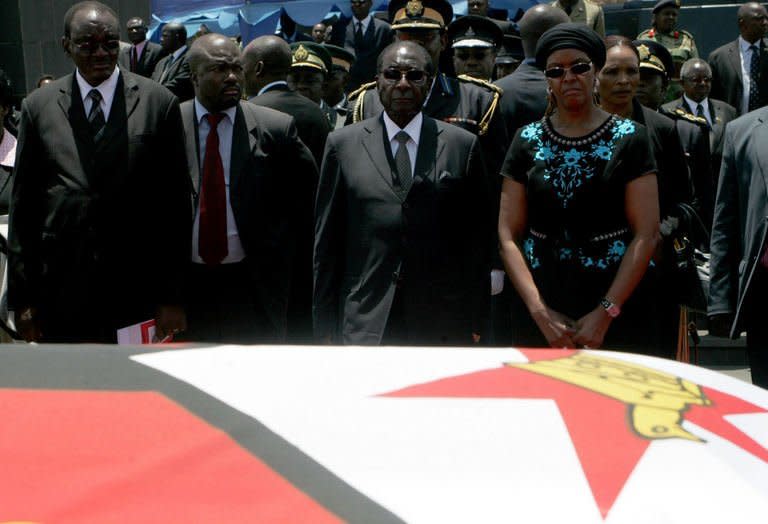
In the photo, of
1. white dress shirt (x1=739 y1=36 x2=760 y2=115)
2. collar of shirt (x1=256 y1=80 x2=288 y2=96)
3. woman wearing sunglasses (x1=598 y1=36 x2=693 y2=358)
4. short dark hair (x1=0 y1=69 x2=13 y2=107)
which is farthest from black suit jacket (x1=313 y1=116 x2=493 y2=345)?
white dress shirt (x1=739 y1=36 x2=760 y2=115)

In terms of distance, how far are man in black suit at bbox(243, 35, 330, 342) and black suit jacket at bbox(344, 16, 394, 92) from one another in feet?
18.5

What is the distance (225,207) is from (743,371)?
4516 millimetres

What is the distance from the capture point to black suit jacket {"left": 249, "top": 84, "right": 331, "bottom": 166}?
22.9 feet

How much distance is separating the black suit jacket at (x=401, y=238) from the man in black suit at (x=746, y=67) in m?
8.21

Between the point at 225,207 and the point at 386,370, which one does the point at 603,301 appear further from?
the point at 386,370

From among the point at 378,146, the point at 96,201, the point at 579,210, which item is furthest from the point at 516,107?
the point at 96,201

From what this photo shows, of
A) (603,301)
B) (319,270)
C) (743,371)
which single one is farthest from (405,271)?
(743,371)

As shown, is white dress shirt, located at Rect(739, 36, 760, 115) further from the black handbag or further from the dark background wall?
the dark background wall

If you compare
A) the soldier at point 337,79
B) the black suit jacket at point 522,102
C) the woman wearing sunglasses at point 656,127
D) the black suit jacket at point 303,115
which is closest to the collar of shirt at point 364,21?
the soldier at point 337,79

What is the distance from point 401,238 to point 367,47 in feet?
27.7

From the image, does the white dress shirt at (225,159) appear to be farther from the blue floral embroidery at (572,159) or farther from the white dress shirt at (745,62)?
the white dress shirt at (745,62)

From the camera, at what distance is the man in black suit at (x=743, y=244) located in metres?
5.43

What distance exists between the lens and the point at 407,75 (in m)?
5.66

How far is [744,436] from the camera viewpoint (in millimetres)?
2068
